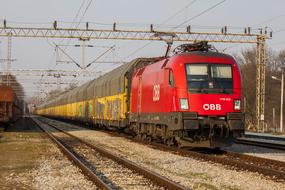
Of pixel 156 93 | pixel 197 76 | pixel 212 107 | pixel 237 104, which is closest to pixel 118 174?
pixel 212 107

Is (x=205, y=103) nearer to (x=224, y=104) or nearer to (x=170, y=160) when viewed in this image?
Answer: (x=224, y=104)

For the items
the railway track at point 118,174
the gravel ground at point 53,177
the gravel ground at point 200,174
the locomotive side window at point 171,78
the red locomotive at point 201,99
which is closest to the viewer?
the railway track at point 118,174

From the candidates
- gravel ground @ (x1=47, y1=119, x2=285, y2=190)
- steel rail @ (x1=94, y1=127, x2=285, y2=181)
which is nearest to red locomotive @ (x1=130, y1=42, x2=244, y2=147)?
steel rail @ (x1=94, y1=127, x2=285, y2=181)

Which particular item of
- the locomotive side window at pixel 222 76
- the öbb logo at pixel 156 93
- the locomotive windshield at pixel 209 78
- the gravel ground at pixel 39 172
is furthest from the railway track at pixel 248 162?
the gravel ground at pixel 39 172

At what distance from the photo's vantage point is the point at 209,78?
15.3 m

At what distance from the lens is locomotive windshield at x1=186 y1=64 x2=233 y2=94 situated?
1509cm

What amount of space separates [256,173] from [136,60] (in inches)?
539

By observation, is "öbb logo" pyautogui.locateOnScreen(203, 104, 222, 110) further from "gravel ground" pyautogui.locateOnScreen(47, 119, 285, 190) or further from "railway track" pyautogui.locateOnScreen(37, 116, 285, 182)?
"gravel ground" pyautogui.locateOnScreen(47, 119, 285, 190)

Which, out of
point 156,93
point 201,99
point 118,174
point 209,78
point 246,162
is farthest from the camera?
point 156,93

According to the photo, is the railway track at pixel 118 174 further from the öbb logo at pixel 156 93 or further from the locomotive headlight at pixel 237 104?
the locomotive headlight at pixel 237 104

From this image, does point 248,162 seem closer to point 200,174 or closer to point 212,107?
point 212,107

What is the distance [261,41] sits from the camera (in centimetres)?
3947

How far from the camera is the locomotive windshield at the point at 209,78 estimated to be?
15094 mm

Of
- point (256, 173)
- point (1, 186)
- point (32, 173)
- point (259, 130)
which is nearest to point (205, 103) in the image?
point (256, 173)
